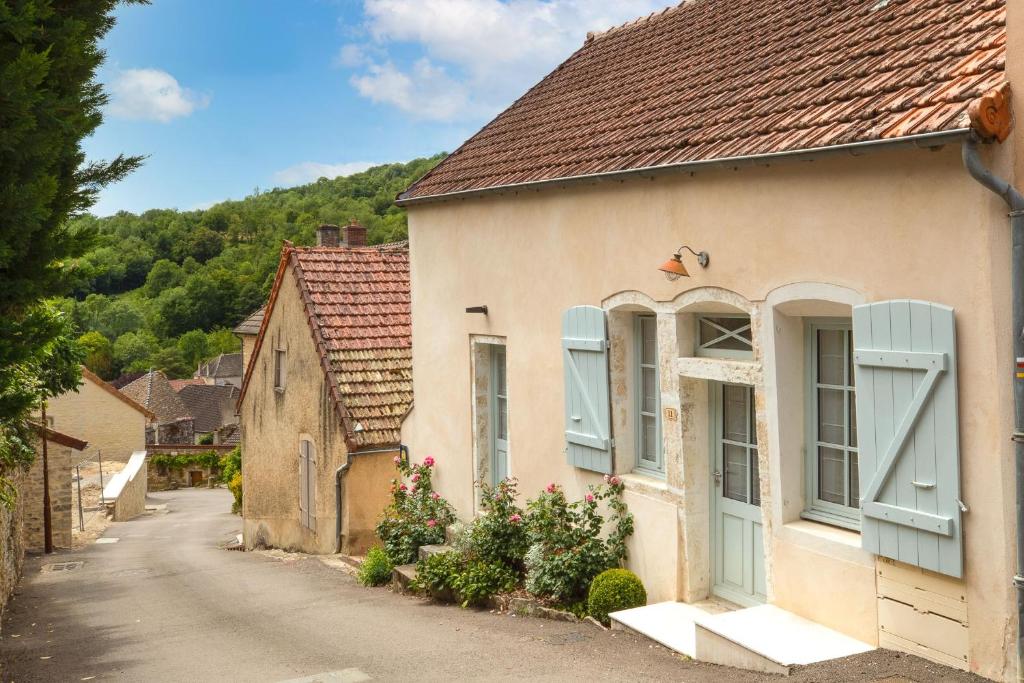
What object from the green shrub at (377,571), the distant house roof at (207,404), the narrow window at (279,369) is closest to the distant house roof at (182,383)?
the distant house roof at (207,404)

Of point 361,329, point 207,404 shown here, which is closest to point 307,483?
point 361,329

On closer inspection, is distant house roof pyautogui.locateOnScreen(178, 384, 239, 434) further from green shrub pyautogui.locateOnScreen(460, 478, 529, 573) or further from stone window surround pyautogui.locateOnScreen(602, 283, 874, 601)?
stone window surround pyautogui.locateOnScreen(602, 283, 874, 601)

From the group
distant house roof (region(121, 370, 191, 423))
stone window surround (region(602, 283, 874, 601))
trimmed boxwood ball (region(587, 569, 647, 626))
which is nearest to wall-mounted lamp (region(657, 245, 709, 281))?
stone window surround (region(602, 283, 874, 601))

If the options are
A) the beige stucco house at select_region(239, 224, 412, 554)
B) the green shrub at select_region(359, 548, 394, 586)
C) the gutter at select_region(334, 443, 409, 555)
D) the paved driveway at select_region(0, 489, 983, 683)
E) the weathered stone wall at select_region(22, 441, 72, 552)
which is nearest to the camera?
the paved driveway at select_region(0, 489, 983, 683)

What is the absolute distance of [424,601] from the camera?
988cm

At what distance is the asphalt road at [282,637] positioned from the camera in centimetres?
686

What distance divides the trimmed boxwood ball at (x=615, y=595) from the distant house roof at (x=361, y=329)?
508 centimetres

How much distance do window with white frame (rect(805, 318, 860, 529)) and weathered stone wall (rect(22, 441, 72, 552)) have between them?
17.6 meters

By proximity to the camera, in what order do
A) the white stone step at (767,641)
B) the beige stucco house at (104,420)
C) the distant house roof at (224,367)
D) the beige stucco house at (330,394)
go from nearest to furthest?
1. the white stone step at (767,641)
2. the beige stucco house at (330,394)
3. the beige stucco house at (104,420)
4. the distant house roof at (224,367)

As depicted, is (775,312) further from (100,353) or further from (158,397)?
(100,353)

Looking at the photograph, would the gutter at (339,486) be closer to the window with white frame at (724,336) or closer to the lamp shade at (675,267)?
the window with white frame at (724,336)

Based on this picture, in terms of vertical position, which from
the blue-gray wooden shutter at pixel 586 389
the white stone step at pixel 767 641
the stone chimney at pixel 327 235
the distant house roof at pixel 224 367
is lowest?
the white stone step at pixel 767 641

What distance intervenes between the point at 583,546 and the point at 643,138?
3.60m

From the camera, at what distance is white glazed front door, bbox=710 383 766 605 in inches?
281
